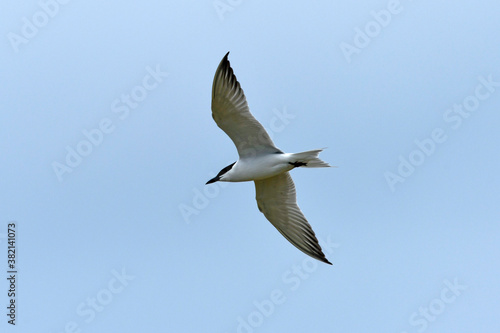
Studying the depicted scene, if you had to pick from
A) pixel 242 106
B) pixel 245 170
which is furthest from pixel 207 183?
pixel 242 106

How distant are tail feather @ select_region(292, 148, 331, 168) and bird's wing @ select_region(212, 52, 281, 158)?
48 cm

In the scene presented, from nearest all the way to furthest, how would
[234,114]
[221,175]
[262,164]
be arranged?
[234,114] < [262,164] < [221,175]

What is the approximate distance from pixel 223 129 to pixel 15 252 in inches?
182

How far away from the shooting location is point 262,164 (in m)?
13.6

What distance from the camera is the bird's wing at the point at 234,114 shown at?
13039 millimetres

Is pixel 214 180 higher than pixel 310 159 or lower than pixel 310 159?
higher

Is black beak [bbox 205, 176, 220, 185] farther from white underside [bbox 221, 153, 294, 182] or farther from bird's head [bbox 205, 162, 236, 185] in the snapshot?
white underside [bbox 221, 153, 294, 182]

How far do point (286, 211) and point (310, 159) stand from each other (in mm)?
1870

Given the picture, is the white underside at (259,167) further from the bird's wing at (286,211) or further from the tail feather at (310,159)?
the bird's wing at (286,211)

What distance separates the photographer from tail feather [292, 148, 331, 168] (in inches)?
517

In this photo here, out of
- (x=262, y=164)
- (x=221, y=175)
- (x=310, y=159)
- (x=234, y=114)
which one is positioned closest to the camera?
(x=234, y=114)

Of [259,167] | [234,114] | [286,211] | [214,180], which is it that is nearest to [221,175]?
[214,180]

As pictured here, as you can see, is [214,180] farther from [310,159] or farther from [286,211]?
[310,159]

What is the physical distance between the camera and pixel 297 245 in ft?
48.4
